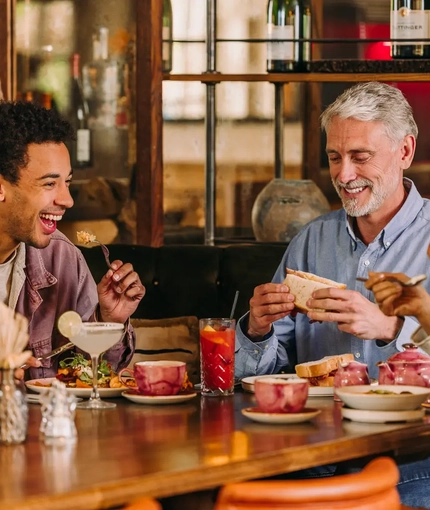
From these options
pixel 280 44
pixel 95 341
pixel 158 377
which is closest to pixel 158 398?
pixel 158 377

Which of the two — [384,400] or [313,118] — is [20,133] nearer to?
[384,400]

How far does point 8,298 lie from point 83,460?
132 cm

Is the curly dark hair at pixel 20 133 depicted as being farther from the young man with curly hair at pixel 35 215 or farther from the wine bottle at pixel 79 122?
the wine bottle at pixel 79 122

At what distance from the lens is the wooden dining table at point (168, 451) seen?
162 cm

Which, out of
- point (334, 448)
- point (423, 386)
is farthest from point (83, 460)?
point (423, 386)

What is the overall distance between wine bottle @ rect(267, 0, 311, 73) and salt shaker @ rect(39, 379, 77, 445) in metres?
2.43

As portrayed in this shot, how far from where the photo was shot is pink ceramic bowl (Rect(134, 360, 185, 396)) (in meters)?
2.38

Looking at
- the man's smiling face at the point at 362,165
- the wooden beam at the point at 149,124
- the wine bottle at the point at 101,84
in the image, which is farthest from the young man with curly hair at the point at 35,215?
the wine bottle at the point at 101,84

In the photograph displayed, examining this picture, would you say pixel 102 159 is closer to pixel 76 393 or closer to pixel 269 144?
→ pixel 269 144

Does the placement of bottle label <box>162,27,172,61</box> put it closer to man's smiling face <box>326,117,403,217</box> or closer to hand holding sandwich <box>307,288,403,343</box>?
man's smiling face <box>326,117,403,217</box>

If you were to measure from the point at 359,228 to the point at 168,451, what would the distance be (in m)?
1.40

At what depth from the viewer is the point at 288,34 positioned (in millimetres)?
4172

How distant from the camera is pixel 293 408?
7.06 ft

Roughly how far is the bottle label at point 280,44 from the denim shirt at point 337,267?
1.15 m
